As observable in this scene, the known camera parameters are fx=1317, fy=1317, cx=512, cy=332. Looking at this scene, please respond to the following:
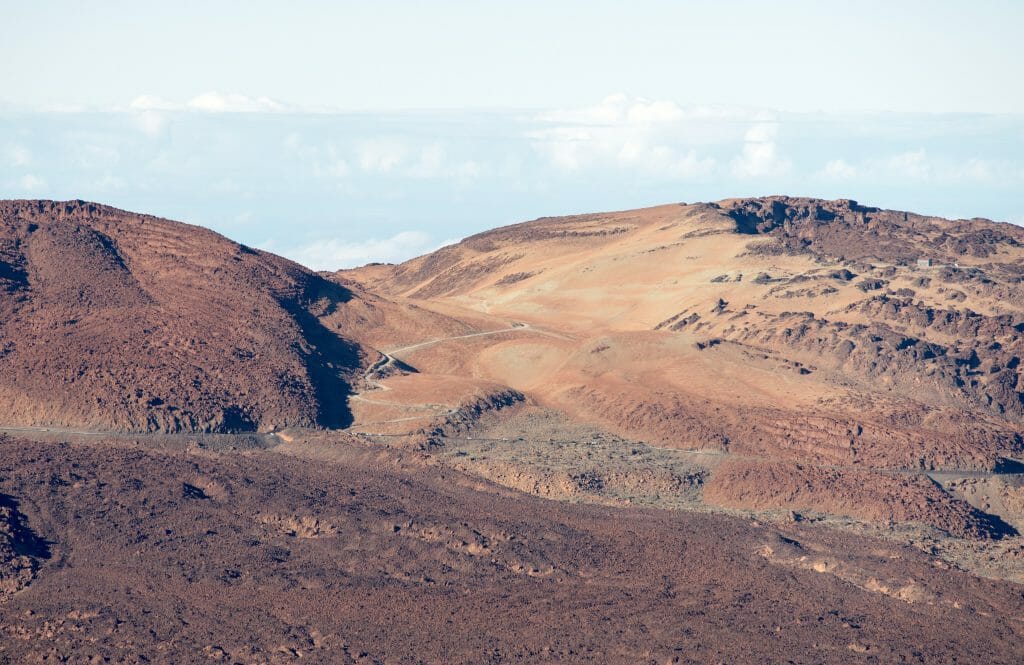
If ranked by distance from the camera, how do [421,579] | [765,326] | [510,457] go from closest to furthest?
[421,579] → [510,457] → [765,326]

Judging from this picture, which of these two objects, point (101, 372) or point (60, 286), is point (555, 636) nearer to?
point (101, 372)

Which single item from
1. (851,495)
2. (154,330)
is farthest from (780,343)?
(154,330)

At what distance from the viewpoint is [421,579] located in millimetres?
50719

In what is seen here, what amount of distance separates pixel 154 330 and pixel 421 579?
117 ft

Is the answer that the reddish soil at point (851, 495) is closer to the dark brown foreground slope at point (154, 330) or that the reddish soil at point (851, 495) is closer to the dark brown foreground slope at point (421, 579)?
the dark brown foreground slope at point (421, 579)

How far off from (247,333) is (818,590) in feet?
146

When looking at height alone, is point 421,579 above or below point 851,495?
below

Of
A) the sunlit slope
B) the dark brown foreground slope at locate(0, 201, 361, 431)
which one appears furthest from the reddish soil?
the dark brown foreground slope at locate(0, 201, 361, 431)

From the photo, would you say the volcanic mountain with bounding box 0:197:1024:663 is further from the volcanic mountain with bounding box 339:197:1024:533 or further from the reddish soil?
the volcanic mountain with bounding box 339:197:1024:533

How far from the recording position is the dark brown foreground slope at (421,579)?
44.3 meters

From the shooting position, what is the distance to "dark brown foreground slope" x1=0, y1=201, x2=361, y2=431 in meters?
72.8

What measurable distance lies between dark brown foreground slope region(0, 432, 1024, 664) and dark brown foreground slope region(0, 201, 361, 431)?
8.15 meters

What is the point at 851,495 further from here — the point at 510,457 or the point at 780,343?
the point at 780,343

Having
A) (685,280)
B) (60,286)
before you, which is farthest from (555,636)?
(685,280)
